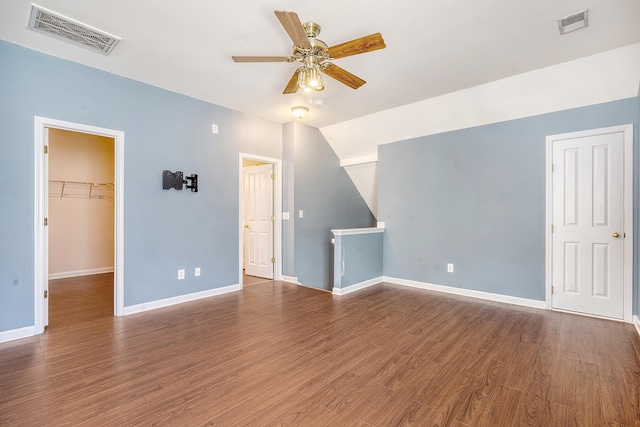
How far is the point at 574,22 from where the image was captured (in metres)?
2.39

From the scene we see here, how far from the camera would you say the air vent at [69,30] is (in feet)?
7.59

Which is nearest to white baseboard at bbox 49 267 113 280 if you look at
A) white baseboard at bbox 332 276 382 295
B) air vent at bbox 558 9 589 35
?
white baseboard at bbox 332 276 382 295

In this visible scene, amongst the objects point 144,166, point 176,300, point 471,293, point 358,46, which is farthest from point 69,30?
point 471,293

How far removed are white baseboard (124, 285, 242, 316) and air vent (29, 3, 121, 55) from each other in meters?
2.78

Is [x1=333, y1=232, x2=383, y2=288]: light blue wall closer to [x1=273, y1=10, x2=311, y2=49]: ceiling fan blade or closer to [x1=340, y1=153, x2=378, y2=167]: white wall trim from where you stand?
[x1=340, y1=153, x2=378, y2=167]: white wall trim

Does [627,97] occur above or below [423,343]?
above

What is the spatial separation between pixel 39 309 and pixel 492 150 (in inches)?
217

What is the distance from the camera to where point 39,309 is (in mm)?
2846

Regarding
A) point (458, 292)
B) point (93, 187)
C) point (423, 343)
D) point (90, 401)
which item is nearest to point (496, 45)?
point (423, 343)

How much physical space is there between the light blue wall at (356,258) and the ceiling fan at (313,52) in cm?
230

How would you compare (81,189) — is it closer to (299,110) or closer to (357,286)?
(299,110)

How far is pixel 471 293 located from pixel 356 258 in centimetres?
169

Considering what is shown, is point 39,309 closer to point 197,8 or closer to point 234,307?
point 234,307

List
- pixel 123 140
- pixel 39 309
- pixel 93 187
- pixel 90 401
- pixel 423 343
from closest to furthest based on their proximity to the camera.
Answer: pixel 90 401
pixel 423 343
pixel 39 309
pixel 123 140
pixel 93 187
